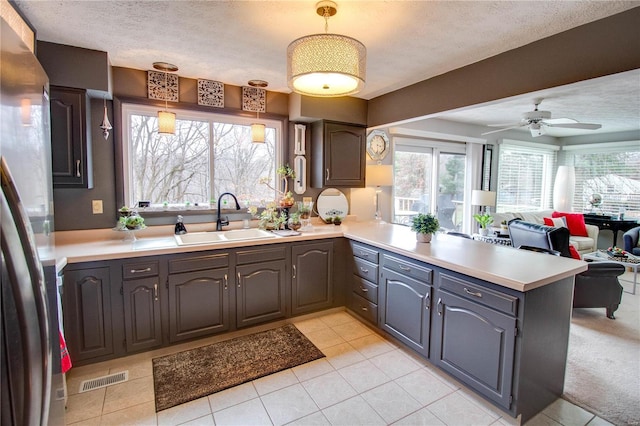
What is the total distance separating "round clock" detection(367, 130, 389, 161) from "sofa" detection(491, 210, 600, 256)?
249 cm

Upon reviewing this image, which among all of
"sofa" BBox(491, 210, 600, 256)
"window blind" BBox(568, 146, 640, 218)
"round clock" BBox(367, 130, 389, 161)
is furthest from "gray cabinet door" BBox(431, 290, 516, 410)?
"window blind" BBox(568, 146, 640, 218)

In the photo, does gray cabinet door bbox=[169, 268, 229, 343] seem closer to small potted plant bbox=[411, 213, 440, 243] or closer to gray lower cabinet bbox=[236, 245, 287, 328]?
gray lower cabinet bbox=[236, 245, 287, 328]

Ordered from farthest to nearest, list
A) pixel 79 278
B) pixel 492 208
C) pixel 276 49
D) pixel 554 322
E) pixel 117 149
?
pixel 492 208 → pixel 117 149 → pixel 276 49 → pixel 79 278 → pixel 554 322

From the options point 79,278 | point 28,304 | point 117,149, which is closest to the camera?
point 28,304

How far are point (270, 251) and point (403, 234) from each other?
129 cm

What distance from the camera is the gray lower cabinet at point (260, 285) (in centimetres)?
286

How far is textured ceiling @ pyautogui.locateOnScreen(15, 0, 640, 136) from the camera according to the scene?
183 centimetres

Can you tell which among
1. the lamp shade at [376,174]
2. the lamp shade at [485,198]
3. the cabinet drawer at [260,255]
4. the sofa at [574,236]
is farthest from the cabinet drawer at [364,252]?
the sofa at [574,236]

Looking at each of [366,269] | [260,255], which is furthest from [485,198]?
[260,255]

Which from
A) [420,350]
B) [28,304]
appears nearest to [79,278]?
[28,304]

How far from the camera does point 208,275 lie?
106 inches

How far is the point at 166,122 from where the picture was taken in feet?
9.58

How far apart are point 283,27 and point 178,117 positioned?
162cm

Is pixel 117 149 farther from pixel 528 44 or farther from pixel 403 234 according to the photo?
pixel 528 44
